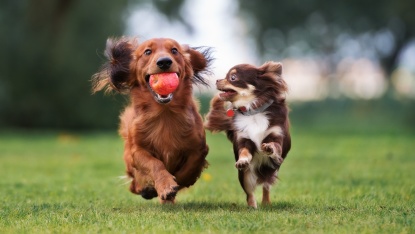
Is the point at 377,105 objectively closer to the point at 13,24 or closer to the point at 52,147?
the point at 13,24

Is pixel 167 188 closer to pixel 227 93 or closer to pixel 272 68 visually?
pixel 227 93

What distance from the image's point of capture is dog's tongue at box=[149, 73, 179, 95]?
20.1ft

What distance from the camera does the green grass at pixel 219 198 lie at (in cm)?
503

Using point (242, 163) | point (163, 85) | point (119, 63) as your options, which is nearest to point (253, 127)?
point (242, 163)

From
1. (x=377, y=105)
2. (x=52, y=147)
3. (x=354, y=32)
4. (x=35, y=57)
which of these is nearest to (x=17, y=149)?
(x=52, y=147)

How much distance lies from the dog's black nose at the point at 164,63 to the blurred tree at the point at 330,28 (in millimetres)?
19515

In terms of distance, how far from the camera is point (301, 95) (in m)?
31.7

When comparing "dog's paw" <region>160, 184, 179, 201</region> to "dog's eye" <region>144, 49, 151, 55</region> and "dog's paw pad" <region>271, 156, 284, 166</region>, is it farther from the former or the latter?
"dog's eye" <region>144, 49, 151, 55</region>

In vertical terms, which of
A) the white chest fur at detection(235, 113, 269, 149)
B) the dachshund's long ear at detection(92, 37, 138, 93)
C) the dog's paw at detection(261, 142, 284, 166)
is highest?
the dachshund's long ear at detection(92, 37, 138, 93)

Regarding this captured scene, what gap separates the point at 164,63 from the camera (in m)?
6.09

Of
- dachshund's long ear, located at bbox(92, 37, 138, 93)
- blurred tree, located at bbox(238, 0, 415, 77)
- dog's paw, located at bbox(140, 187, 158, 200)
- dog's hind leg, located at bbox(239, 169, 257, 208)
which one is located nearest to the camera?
dog's hind leg, located at bbox(239, 169, 257, 208)

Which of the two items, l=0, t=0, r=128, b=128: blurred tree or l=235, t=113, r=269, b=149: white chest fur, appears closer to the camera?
l=235, t=113, r=269, b=149: white chest fur

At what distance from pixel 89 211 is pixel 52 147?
35.1 feet

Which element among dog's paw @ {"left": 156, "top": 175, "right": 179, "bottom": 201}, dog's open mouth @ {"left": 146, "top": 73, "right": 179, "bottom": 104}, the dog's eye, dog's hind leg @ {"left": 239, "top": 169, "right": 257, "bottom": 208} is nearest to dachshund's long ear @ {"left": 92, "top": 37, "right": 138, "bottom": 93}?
the dog's eye
